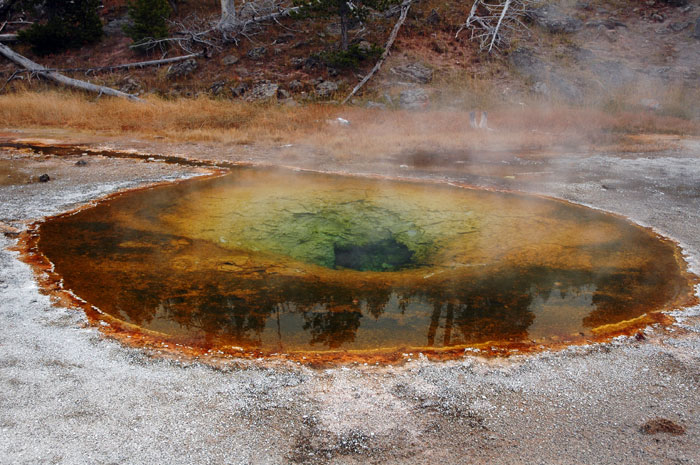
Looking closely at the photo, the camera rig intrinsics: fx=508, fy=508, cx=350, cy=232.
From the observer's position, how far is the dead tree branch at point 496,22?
53.6 feet

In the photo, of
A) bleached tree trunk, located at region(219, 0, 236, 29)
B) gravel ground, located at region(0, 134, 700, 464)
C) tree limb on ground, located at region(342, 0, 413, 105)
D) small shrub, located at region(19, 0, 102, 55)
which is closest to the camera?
gravel ground, located at region(0, 134, 700, 464)

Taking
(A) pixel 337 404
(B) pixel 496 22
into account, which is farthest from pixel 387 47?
(A) pixel 337 404

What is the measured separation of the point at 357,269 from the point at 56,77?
15.8 metres

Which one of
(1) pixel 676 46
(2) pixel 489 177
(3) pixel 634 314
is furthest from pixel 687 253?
(1) pixel 676 46

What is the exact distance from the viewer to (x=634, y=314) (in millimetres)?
3787

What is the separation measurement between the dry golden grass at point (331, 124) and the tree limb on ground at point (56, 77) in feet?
1.88

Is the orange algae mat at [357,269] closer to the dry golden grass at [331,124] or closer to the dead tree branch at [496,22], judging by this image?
the dry golden grass at [331,124]

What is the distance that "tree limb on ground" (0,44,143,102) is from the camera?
586 inches

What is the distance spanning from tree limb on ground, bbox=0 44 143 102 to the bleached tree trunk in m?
4.57

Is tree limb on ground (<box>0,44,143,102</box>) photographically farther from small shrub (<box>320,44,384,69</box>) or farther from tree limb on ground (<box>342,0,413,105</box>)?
tree limb on ground (<box>342,0,413,105</box>)

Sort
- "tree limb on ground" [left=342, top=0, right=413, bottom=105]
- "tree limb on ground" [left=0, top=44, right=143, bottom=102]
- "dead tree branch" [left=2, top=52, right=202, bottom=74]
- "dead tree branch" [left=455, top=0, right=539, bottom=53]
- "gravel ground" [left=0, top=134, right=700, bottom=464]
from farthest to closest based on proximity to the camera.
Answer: "dead tree branch" [left=2, top=52, right=202, bottom=74] < "dead tree branch" [left=455, top=0, right=539, bottom=53] < "tree limb on ground" [left=0, top=44, right=143, bottom=102] < "tree limb on ground" [left=342, top=0, right=413, bottom=105] < "gravel ground" [left=0, top=134, right=700, bottom=464]

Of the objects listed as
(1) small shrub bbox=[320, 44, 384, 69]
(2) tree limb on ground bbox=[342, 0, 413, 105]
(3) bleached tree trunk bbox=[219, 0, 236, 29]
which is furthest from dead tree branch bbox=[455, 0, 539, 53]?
(3) bleached tree trunk bbox=[219, 0, 236, 29]

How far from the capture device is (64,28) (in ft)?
58.1

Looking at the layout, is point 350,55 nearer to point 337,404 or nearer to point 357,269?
point 357,269
